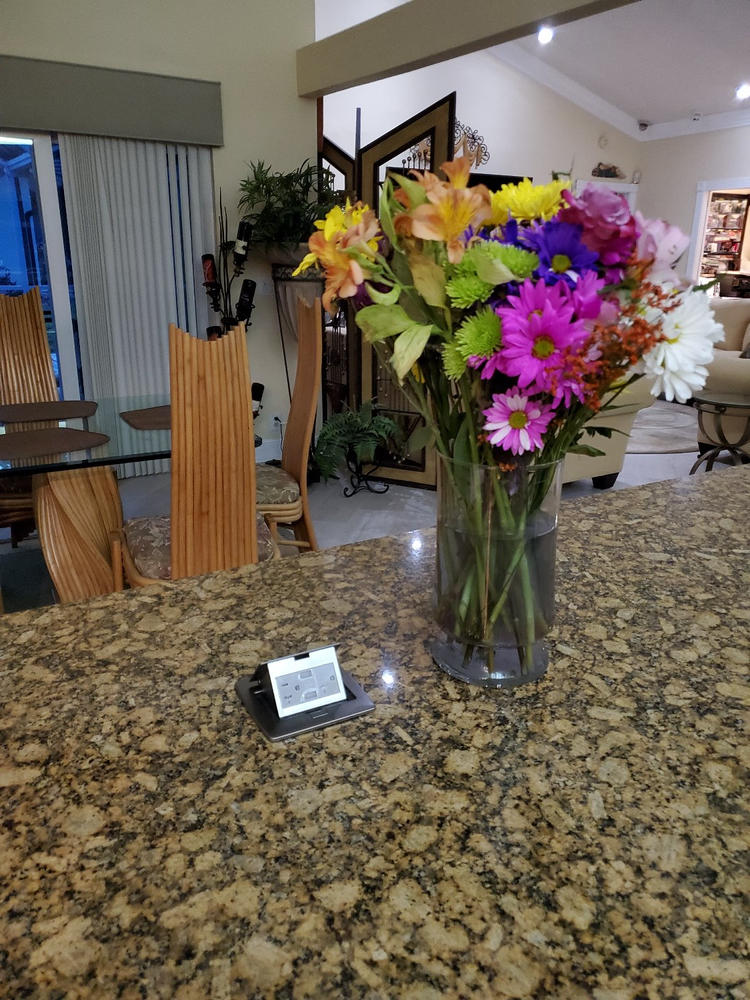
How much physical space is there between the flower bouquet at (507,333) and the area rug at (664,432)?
4.78m

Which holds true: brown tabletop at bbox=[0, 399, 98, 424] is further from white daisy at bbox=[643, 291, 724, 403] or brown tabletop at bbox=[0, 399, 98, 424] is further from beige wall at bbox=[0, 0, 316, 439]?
white daisy at bbox=[643, 291, 724, 403]

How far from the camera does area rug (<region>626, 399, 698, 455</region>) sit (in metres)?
5.69

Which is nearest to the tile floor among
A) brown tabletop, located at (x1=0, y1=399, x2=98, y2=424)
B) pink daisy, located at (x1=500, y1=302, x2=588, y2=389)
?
brown tabletop, located at (x1=0, y1=399, x2=98, y2=424)

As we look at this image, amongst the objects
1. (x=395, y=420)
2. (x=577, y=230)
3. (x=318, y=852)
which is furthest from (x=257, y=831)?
(x=395, y=420)

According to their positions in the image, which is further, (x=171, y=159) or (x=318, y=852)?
(x=171, y=159)

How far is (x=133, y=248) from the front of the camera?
4.70 meters

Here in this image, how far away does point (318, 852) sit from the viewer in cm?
62

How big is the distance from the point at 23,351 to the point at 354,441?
2.02 metres

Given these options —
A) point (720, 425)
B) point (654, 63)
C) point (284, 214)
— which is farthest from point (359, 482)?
point (654, 63)

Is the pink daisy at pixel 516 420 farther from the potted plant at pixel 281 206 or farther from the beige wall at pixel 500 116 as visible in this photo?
the beige wall at pixel 500 116

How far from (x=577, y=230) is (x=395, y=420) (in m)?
4.36

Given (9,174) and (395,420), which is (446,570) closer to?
(395,420)

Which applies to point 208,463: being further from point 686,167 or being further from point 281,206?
point 686,167

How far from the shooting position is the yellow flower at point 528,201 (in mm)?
679
